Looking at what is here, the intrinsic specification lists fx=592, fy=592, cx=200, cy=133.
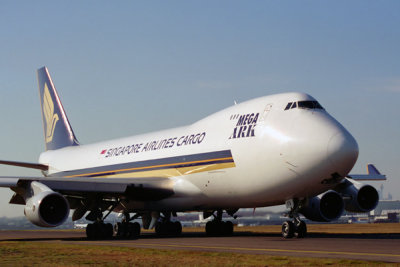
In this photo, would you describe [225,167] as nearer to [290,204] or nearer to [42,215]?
[290,204]

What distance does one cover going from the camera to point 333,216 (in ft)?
84.6

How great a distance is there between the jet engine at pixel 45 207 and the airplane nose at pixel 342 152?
10648mm

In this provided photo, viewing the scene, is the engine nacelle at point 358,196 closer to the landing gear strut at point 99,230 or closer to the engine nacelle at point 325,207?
the engine nacelle at point 325,207

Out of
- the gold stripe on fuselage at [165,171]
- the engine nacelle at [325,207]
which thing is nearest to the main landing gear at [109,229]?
the gold stripe on fuselage at [165,171]

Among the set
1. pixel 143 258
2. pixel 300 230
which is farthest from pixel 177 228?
pixel 143 258

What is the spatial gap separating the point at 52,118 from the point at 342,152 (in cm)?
2726

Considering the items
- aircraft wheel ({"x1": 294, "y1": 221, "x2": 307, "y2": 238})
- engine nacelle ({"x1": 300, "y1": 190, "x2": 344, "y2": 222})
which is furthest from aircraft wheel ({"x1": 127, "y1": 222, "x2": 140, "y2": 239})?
aircraft wheel ({"x1": 294, "y1": 221, "x2": 307, "y2": 238})

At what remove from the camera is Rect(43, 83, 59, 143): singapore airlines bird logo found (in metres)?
41.8

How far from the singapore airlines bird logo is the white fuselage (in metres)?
14.5

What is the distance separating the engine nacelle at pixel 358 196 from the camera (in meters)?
26.3

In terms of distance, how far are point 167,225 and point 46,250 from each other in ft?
38.3

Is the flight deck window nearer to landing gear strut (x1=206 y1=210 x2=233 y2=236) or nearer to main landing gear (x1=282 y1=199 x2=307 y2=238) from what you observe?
main landing gear (x1=282 y1=199 x2=307 y2=238)

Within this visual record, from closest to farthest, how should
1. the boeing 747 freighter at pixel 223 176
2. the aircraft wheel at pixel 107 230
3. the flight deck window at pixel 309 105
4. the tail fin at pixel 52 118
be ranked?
1. the boeing 747 freighter at pixel 223 176
2. the flight deck window at pixel 309 105
3. the aircraft wheel at pixel 107 230
4. the tail fin at pixel 52 118

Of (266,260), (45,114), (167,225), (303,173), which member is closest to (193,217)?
(45,114)
